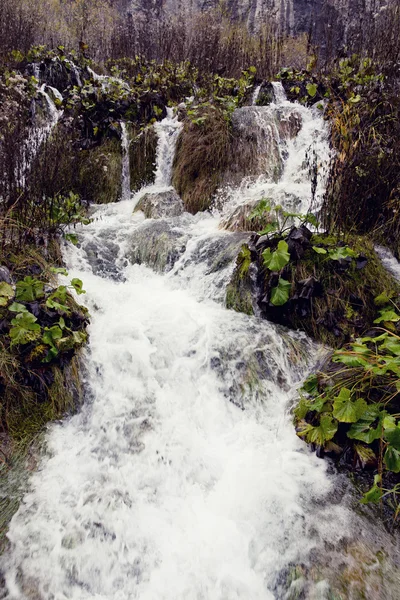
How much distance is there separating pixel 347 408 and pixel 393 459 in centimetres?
36

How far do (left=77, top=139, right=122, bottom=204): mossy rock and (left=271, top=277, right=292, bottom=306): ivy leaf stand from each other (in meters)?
4.14

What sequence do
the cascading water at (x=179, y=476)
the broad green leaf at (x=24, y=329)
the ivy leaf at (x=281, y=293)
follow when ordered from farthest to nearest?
the ivy leaf at (x=281, y=293) < the broad green leaf at (x=24, y=329) < the cascading water at (x=179, y=476)

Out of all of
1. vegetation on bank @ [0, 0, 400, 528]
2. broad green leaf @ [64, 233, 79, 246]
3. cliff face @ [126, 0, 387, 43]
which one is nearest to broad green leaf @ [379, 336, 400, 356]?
vegetation on bank @ [0, 0, 400, 528]

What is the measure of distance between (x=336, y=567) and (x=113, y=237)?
430cm

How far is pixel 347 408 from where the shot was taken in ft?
6.72

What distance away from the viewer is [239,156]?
5859 mm

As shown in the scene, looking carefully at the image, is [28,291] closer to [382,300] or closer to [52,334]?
[52,334]

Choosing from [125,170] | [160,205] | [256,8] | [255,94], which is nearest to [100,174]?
[125,170]

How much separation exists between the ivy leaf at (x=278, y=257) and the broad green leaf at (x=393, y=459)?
5.81 feet

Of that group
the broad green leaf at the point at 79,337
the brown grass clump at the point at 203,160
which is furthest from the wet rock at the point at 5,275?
the brown grass clump at the point at 203,160

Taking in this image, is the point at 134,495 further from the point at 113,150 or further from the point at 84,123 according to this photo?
the point at 84,123

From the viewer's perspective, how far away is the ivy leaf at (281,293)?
3182 mm

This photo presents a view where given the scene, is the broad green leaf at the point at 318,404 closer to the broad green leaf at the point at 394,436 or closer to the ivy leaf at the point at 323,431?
the ivy leaf at the point at 323,431

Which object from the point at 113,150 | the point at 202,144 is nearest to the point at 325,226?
the point at 202,144
